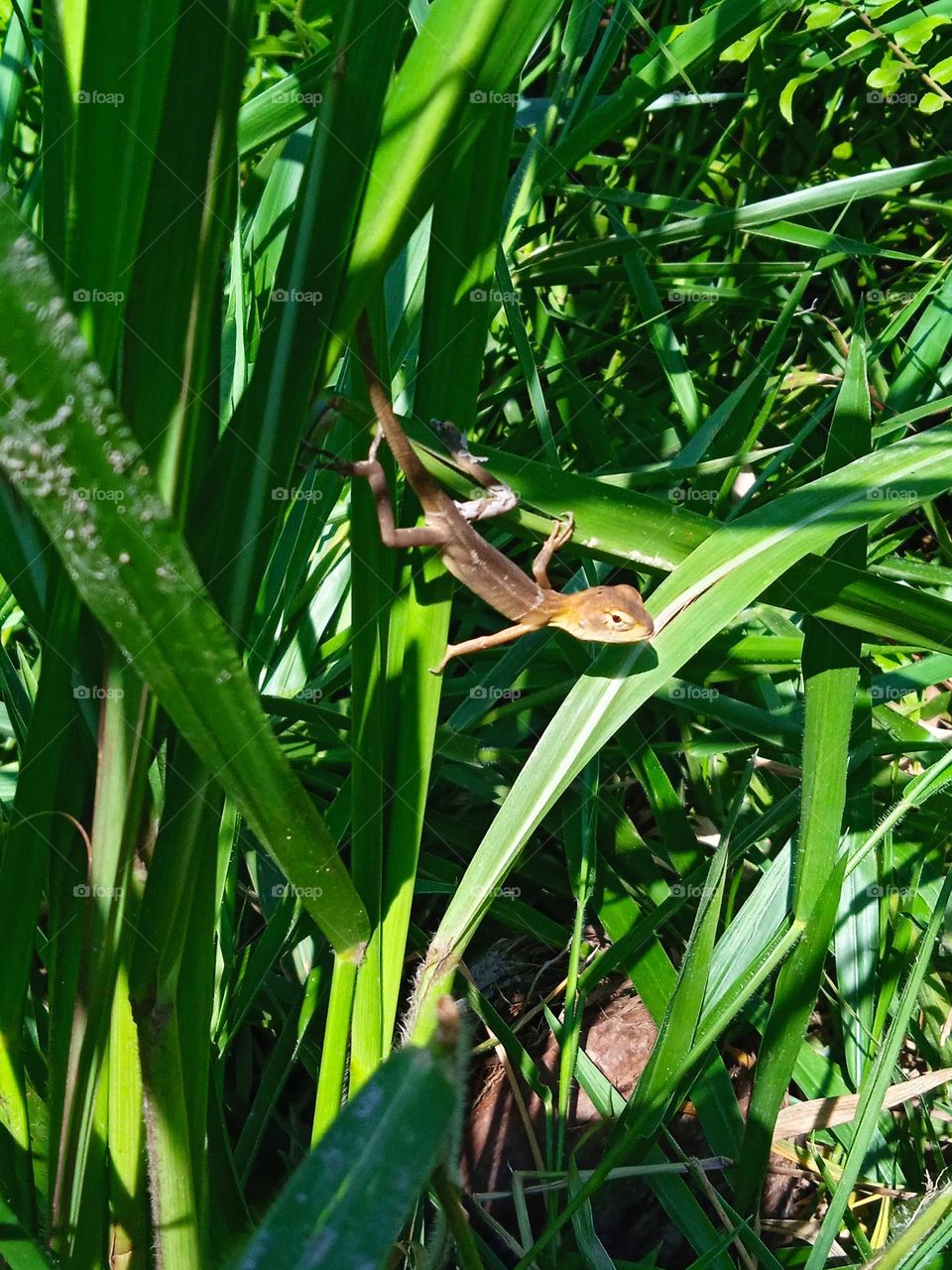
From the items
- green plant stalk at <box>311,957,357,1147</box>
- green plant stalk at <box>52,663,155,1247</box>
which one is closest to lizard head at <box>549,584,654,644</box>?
green plant stalk at <box>311,957,357,1147</box>

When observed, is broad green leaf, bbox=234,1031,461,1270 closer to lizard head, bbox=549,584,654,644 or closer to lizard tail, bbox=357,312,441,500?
lizard tail, bbox=357,312,441,500

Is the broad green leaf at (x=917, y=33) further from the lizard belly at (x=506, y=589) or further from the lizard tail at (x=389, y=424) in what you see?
the lizard tail at (x=389, y=424)

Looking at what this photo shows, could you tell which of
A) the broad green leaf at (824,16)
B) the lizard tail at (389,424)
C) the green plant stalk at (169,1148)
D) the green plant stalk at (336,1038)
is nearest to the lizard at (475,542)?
the lizard tail at (389,424)

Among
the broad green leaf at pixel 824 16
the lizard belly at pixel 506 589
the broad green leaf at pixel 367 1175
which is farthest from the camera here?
the broad green leaf at pixel 824 16

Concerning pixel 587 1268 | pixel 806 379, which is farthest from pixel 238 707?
pixel 806 379

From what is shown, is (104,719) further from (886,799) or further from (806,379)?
(806,379)
